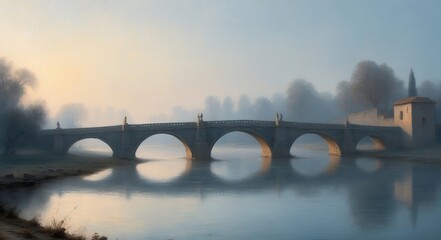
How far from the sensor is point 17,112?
40031 millimetres

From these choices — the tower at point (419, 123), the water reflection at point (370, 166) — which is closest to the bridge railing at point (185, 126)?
the tower at point (419, 123)

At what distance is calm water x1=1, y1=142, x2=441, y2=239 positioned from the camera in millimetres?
14867

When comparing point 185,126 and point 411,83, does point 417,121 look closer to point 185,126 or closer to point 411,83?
point 411,83

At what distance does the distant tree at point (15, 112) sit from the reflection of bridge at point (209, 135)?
79.9 inches

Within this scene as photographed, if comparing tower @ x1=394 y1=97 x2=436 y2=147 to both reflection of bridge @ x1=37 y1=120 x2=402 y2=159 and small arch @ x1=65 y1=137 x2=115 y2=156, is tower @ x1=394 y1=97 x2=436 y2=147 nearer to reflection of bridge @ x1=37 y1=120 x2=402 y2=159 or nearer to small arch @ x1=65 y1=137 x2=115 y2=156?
reflection of bridge @ x1=37 y1=120 x2=402 y2=159

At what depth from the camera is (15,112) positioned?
3981 centimetres

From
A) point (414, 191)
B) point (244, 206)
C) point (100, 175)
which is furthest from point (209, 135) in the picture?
point (244, 206)

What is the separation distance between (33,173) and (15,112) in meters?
13.8

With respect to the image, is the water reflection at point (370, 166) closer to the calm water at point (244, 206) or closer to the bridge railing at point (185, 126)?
the calm water at point (244, 206)

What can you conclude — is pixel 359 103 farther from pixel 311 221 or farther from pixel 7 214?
pixel 7 214

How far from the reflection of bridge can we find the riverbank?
7.98 ft

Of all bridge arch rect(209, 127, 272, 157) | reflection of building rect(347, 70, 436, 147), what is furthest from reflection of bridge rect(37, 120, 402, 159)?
reflection of building rect(347, 70, 436, 147)

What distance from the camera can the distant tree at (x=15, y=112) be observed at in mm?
39469

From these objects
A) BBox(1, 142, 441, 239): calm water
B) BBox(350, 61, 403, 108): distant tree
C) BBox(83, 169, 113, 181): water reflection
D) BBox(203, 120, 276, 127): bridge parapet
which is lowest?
BBox(1, 142, 441, 239): calm water
